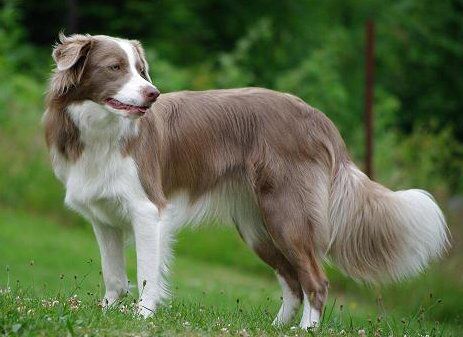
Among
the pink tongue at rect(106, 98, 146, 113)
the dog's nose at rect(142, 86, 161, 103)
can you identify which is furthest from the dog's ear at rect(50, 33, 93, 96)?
the dog's nose at rect(142, 86, 161, 103)

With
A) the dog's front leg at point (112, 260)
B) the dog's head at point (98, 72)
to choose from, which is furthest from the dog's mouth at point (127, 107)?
the dog's front leg at point (112, 260)

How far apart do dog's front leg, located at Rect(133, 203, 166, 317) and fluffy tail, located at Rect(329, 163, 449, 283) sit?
1385mm

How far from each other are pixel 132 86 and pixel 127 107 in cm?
15

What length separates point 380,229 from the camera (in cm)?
783

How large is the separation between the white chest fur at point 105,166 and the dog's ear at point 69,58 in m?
0.17

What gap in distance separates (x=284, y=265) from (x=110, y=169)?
5.64ft

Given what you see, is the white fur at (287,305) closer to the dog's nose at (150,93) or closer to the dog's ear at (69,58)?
the dog's nose at (150,93)

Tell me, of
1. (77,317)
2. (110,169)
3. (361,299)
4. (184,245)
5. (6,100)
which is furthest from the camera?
(6,100)

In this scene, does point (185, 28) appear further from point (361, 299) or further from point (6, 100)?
point (361, 299)

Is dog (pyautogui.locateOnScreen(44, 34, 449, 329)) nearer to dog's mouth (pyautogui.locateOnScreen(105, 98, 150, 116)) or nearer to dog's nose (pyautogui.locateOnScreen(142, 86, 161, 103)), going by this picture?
dog's mouth (pyautogui.locateOnScreen(105, 98, 150, 116))

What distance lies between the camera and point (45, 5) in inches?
968

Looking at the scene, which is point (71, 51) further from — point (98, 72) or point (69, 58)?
point (98, 72)

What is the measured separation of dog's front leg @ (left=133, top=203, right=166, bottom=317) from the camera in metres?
7.38

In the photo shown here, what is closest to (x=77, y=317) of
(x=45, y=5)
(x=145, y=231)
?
(x=145, y=231)
